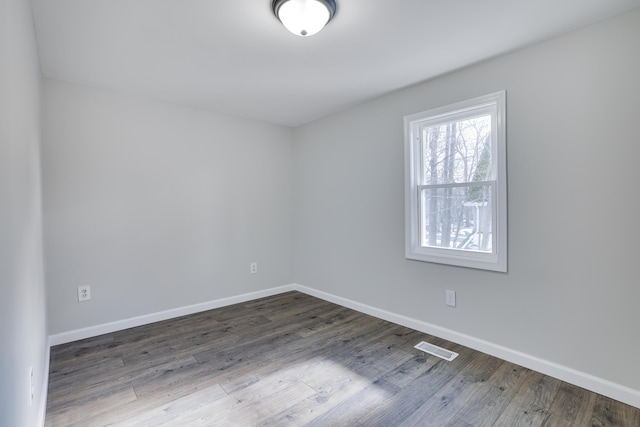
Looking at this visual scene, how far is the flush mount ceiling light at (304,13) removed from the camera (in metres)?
1.62

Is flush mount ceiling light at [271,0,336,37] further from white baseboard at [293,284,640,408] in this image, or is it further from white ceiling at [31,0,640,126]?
white baseboard at [293,284,640,408]

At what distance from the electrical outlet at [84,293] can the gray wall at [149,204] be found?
0.11ft

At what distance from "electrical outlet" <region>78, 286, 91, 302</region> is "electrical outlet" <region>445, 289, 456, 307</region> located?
3.14 metres

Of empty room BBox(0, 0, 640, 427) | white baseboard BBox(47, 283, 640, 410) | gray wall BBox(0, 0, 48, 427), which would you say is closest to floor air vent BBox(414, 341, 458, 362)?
empty room BBox(0, 0, 640, 427)

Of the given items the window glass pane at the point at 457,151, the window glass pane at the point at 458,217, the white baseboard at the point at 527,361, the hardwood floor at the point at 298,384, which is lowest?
the hardwood floor at the point at 298,384

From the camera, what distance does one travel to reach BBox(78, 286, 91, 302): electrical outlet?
8.83ft

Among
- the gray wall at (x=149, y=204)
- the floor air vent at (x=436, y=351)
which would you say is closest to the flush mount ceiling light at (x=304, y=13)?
the gray wall at (x=149, y=204)

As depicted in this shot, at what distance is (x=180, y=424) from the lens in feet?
5.44

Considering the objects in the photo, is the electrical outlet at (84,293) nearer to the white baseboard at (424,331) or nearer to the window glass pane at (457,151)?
the white baseboard at (424,331)

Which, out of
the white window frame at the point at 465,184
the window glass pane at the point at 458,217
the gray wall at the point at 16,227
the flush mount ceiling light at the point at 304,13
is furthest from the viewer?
the window glass pane at the point at 458,217

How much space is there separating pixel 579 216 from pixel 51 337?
160 inches

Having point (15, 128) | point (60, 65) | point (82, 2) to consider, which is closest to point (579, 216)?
point (15, 128)

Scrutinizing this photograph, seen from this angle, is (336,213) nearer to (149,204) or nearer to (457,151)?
(457,151)

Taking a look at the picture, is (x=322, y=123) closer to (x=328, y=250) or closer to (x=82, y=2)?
(x=328, y=250)
